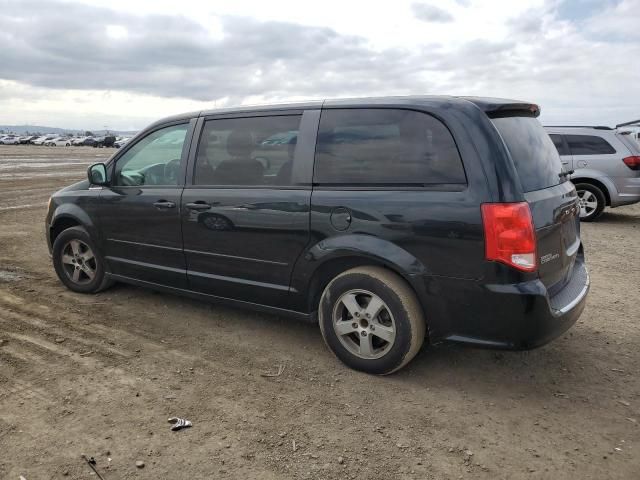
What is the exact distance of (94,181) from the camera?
4.74 metres

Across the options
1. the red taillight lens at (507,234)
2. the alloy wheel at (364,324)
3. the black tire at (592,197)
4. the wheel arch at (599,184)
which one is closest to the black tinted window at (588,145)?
the wheel arch at (599,184)

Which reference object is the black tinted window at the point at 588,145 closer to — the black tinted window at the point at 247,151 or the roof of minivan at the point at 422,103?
the roof of minivan at the point at 422,103

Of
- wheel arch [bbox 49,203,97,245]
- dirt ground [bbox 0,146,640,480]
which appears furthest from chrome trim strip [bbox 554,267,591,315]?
wheel arch [bbox 49,203,97,245]

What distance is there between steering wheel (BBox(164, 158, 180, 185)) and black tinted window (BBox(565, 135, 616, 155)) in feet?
26.8

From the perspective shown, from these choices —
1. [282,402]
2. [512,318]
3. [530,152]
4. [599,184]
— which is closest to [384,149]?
[530,152]

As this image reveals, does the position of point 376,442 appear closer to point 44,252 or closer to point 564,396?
point 564,396

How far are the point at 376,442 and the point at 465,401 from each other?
2.44 feet

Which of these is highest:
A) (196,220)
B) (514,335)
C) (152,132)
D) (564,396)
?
(152,132)

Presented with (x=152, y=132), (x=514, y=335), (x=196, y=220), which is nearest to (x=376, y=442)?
(x=514, y=335)

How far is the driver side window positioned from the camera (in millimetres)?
4348

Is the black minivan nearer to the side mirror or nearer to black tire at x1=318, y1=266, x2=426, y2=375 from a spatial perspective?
black tire at x1=318, y1=266, x2=426, y2=375

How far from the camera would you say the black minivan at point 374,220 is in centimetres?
301

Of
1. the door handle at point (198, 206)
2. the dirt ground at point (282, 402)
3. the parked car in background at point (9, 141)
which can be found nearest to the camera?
the dirt ground at point (282, 402)

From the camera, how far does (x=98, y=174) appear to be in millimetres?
4703
